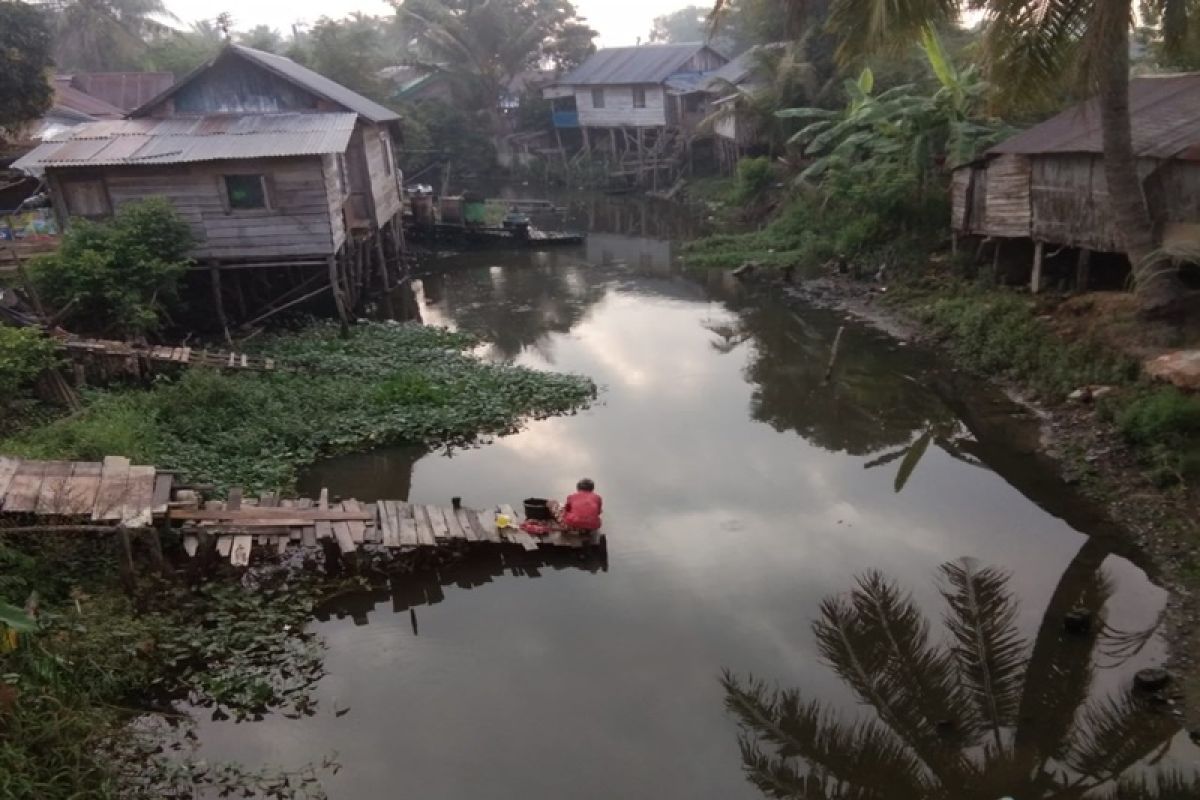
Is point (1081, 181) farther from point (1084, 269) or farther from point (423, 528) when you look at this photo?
point (423, 528)

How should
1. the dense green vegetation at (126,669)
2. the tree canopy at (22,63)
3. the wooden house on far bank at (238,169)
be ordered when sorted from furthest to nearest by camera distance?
the tree canopy at (22,63)
the wooden house on far bank at (238,169)
the dense green vegetation at (126,669)

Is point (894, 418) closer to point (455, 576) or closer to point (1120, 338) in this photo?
point (1120, 338)

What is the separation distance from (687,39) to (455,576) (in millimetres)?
80909

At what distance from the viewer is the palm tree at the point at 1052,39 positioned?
30.8 ft

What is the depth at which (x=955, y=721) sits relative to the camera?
22.2 ft

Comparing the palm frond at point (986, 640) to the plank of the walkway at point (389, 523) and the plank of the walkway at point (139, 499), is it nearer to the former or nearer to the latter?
the plank of the walkway at point (389, 523)

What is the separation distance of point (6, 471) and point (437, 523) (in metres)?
4.14

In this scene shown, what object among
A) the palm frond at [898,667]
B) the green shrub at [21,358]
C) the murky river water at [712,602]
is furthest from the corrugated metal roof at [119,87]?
the palm frond at [898,667]

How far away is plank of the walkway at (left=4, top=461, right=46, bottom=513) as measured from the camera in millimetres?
8086

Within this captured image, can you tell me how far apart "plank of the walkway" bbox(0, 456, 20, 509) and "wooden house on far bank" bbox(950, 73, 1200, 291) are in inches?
510

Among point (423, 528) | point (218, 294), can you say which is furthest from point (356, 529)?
point (218, 294)

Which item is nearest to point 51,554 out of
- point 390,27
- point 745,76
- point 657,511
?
point 657,511

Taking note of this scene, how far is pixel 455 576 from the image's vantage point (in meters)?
9.34

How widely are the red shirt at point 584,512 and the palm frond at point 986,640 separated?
352 centimetres
